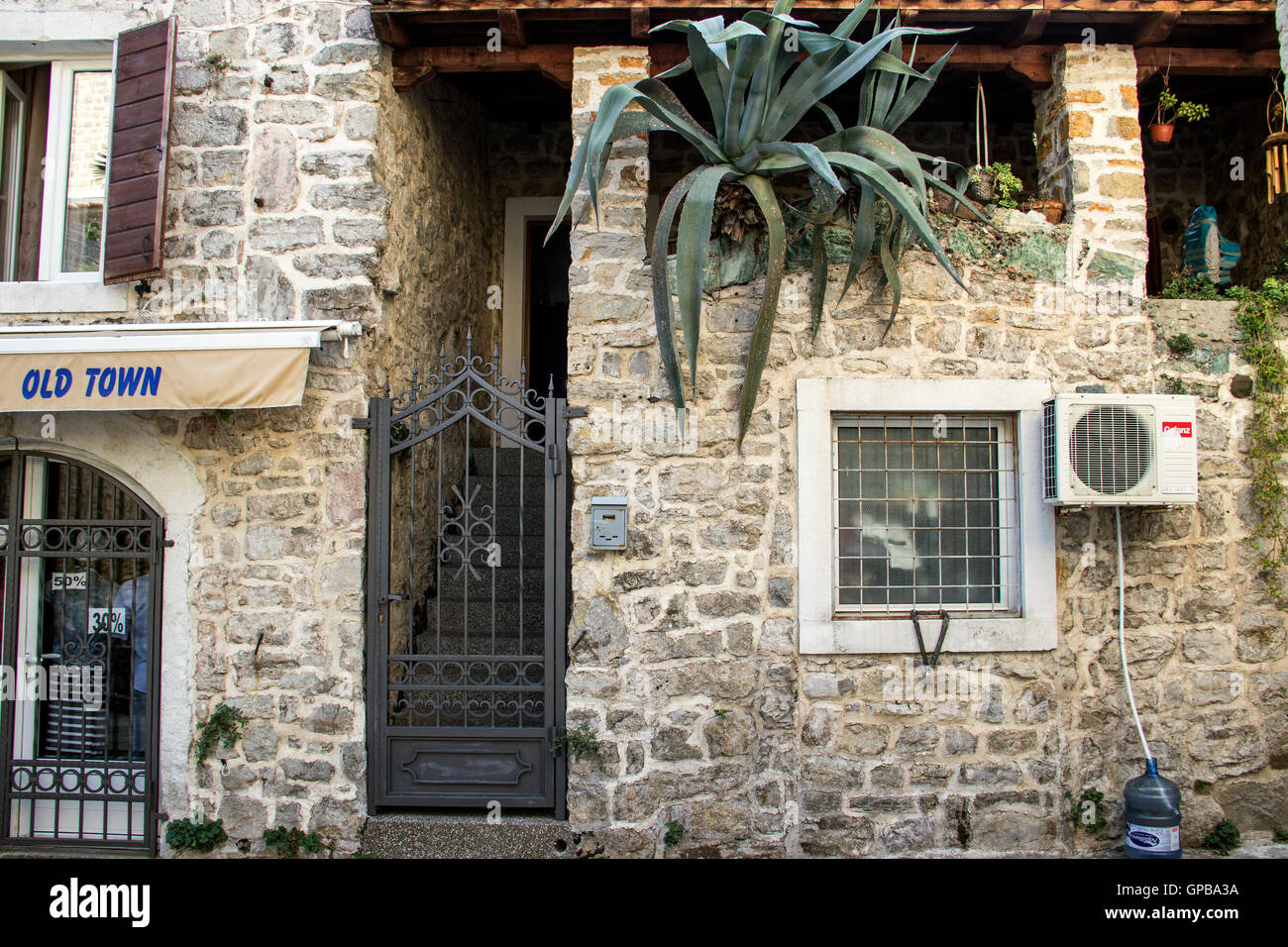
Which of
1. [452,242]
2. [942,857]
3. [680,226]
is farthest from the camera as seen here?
[452,242]

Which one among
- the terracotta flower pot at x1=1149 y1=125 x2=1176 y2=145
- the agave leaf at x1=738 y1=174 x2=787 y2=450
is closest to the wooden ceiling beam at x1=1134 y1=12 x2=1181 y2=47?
the terracotta flower pot at x1=1149 y1=125 x2=1176 y2=145

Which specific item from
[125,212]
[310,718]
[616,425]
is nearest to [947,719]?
[616,425]

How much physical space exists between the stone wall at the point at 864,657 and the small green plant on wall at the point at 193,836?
1918 millimetres

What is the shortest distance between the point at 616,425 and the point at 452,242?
2562 millimetres

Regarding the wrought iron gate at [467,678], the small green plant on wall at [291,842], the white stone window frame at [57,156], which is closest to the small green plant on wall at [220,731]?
the small green plant on wall at [291,842]

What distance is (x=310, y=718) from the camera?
4379mm

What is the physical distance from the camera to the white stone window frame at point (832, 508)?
4305 mm

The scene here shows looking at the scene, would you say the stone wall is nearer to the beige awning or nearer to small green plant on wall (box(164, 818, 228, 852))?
the beige awning

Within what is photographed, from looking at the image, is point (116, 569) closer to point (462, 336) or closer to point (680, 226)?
point (462, 336)

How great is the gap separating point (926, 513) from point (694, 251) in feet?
6.32

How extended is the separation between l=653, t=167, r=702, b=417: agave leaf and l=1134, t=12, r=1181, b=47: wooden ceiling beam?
106 inches

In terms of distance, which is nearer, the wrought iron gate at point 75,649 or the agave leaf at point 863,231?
the agave leaf at point 863,231

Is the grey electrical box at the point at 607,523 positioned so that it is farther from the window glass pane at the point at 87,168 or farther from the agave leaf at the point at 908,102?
the window glass pane at the point at 87,168

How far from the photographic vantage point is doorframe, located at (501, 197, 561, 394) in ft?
23.3
